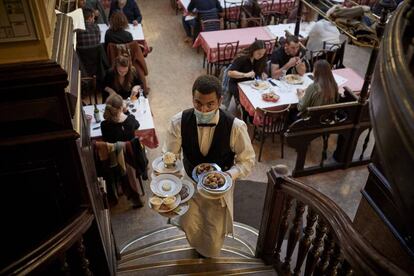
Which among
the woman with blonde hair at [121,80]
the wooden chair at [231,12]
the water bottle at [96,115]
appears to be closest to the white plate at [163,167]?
the water bottle at [96,115]

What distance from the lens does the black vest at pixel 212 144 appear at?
10.2 feet

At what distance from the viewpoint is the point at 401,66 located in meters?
1.34

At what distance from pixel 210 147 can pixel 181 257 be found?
3.61ft

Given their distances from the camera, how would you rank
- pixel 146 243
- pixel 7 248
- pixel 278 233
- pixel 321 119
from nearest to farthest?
pixel 7 248
pixel 278 233
pixel 146 243
pixel 321 119

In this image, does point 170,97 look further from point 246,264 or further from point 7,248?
point 7,248

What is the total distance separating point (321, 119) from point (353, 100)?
1.80ft

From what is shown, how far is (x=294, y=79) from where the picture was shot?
5859mm

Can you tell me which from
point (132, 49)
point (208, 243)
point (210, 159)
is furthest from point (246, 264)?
point (132, 49)

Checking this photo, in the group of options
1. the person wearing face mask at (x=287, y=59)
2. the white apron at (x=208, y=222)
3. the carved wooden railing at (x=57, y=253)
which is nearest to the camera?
the carved wooden railing at (x=57, y=253)

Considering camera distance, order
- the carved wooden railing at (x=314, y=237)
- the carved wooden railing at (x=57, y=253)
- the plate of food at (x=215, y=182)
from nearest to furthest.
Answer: the carved wooden railing at (x=314, y=237), the carved wooden railing at (x=57, y=253), the plate of food at (x=215, y=182)

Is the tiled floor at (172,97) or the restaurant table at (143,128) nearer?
the restaurant table at (143,128)

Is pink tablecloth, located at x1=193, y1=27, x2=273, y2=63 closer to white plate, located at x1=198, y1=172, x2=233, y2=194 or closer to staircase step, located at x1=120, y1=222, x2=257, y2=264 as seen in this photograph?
staircase step, located at x1=120, y1=222, x2=257, y2=264

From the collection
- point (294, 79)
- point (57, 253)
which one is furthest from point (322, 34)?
Answer: point (57, 253)

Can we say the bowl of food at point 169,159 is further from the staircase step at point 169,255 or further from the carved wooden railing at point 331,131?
the carved wooden railing at point 331,131
